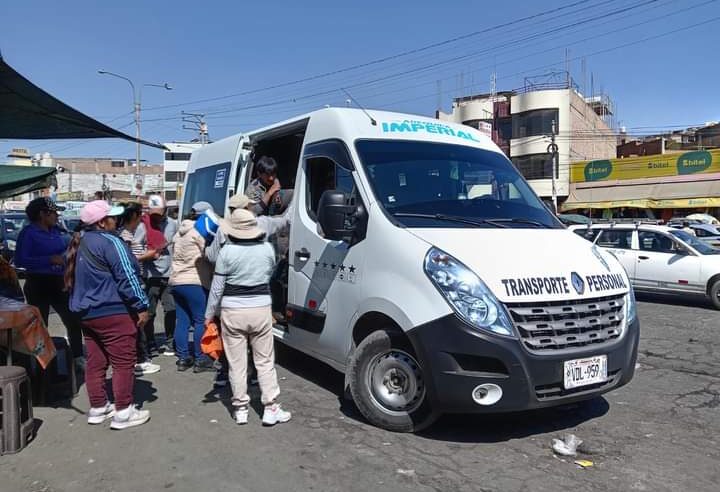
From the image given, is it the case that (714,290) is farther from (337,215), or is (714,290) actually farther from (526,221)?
(337,215)

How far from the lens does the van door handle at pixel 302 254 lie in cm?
534

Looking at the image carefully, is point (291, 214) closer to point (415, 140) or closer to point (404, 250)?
point (415, 140)

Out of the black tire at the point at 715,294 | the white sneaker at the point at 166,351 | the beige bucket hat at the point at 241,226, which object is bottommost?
the white sneaker at the point at 166,351

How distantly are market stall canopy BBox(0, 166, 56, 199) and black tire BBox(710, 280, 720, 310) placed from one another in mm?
11568

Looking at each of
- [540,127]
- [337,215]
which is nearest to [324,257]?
[337,215]

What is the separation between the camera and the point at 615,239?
12.4 metres

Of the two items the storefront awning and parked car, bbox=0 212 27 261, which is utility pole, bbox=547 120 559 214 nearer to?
the storefront awning

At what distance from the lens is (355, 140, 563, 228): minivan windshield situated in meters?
4.61

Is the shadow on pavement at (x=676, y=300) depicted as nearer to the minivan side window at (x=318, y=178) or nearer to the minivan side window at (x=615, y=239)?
the minivan side window at (x=615, y=239)

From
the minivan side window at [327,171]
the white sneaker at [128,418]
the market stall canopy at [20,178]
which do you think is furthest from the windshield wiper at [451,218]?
the market stall canopy at [20,178]

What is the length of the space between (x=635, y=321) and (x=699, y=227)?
17.9 meters

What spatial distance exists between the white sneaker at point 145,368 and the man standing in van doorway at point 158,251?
0.63 meters

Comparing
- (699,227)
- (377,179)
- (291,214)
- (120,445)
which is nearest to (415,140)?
(377,179)

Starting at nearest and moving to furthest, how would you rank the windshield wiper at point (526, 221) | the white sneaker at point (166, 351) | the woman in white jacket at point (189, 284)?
the windshield wiper at point (526, 221) < the woman in white jacket at point (189, 284) < the white sneaker at point (166, 351)
